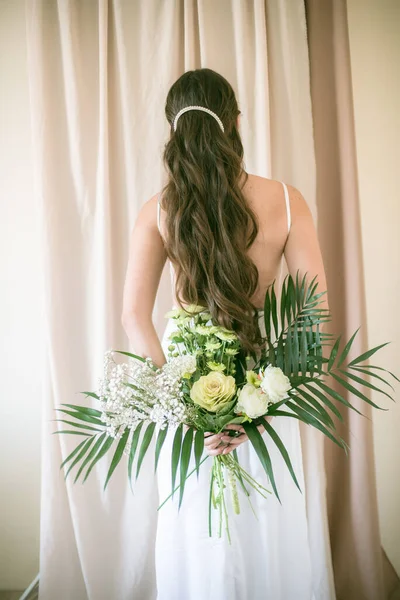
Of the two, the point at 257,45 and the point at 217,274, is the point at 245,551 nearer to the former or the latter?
the point at 217,274

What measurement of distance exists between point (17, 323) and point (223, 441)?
1.39 meters

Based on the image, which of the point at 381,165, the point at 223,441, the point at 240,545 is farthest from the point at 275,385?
the point at 381,165

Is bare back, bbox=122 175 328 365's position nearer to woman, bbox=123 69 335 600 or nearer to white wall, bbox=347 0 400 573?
woman, bbox=123 69 335 600

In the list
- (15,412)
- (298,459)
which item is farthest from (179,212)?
(15,412)

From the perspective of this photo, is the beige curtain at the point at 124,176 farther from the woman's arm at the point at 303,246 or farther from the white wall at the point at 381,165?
the woman's arm at the point at 303,246

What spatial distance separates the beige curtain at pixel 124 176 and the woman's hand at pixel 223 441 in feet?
2.57

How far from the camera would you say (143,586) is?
6.61 ft

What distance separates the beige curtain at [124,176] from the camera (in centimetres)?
185

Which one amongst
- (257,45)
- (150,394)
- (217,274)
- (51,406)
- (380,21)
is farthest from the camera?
(380,21)

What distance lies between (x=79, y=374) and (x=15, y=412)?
1.55 feet

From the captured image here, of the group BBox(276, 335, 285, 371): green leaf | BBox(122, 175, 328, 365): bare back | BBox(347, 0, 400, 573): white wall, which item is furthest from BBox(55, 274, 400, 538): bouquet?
BBox(347, 0, 400, 573): white wall

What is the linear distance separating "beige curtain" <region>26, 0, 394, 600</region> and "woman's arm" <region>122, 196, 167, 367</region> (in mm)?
576

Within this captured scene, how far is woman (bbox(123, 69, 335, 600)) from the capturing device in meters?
1.27

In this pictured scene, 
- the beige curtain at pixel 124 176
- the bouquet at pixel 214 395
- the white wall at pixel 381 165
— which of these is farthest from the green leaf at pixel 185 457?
the white wall at pixel 381 165
